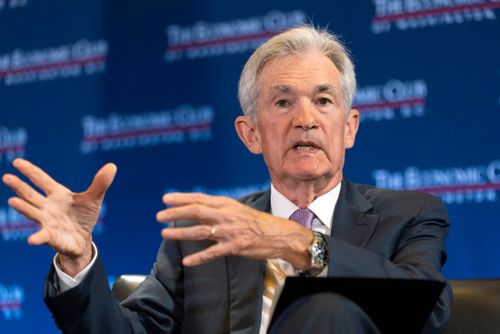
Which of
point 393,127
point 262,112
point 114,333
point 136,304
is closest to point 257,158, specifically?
point 393,127

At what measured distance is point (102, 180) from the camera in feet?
5.39

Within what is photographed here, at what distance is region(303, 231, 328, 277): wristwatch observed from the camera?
5.41ft

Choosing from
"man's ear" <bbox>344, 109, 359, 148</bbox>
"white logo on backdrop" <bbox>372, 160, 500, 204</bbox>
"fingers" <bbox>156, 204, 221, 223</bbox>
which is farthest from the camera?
"white logo on backdrop" <bbox>372, 160, 500, 204</bbox>

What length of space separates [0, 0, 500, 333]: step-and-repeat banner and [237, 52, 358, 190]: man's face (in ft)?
2.54

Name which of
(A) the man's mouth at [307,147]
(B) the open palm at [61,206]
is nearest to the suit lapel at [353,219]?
(A) the man's mouth at [307,147]

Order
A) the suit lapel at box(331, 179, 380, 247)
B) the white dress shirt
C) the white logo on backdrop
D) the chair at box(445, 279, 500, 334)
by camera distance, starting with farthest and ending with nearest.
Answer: the white logo on backdrop < the white dress shirt < the suit lapel at box(331, 179, 380, 247) < the chair at box(445, 279, 500, 334)

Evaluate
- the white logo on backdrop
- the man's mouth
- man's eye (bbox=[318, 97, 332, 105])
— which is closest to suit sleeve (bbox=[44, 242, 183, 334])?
the man's mouth

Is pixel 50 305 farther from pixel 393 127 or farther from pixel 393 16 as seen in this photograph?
pixel 393 16

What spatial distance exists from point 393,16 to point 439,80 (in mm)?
315

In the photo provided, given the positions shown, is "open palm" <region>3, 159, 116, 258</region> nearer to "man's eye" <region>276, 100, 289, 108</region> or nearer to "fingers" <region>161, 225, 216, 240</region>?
"fingers" <region>161, 225, 216, 240</region>

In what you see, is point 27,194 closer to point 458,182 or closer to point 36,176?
point 36,176

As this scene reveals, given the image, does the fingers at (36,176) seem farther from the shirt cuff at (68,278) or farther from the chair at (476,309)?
the chair at (476,309)

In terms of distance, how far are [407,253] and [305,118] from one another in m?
0.45

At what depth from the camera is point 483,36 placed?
291 centimetres
